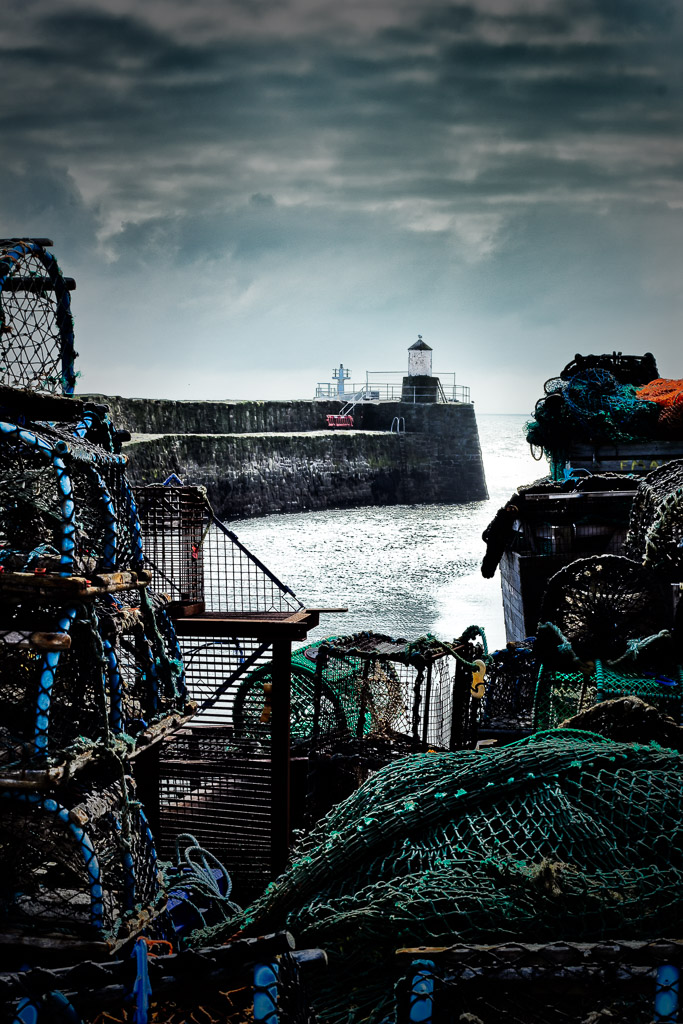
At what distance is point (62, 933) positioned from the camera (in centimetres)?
243

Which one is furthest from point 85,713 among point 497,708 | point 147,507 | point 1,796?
point 497,708

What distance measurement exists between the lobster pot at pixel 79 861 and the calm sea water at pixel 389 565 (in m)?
14.0

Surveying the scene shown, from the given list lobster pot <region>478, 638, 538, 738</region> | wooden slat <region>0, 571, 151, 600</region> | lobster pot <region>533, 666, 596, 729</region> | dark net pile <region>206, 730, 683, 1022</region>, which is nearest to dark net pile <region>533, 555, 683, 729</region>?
lobster pot <region>533, 666, 596, 729</region>

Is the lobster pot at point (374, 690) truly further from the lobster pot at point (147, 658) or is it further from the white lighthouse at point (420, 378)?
the white lighthouse at point (420, 378)

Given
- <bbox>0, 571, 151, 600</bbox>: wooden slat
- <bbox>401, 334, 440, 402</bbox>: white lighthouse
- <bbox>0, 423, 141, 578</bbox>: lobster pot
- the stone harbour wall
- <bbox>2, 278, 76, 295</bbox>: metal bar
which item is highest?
<bbox>401, 334, 440, 402</bbox>: white lighthouse

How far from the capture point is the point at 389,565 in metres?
30.4

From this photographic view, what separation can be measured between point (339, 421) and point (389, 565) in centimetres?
1604

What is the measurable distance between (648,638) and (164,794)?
273cm

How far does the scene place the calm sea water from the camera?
2120cm

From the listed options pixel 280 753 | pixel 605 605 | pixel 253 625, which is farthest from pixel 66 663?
pixel 605 605

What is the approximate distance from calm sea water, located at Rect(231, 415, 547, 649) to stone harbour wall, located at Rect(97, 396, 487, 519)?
1.05m

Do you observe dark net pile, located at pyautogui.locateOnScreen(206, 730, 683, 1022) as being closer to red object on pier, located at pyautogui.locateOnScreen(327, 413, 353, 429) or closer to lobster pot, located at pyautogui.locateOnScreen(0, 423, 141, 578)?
lobster pot, located at pyautogui.locateOnScreen(0, 423, 141, 578)

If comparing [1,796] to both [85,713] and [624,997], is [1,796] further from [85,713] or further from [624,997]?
[624,997]

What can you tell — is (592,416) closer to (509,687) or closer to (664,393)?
(664,393)
